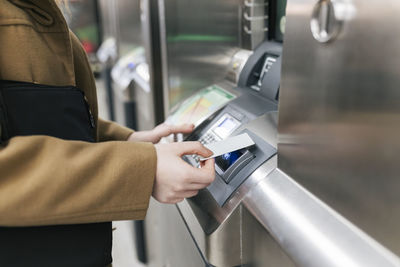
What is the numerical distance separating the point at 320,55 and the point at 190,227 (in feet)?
1.80

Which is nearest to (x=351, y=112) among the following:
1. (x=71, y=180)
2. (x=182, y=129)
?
(x=71, y=180)

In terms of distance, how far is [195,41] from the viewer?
139 centimetres

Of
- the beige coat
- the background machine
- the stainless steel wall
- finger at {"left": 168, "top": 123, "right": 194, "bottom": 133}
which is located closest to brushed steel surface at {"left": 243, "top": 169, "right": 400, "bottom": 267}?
the background machine

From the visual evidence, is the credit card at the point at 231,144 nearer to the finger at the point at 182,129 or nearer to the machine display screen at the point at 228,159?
the machine display screen at the point at 228,159

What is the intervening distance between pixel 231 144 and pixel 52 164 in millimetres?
344

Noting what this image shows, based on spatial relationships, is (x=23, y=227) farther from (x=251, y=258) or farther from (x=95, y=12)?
(x=95, y=12)

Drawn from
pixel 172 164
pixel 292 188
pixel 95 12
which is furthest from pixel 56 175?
pixel 95 12

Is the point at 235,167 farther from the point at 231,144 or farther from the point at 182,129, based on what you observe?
the point at 182,129

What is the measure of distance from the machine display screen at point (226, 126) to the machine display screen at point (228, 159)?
7 cm

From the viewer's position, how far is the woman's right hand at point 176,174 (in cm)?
70

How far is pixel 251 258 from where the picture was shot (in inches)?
Answer: 30.3

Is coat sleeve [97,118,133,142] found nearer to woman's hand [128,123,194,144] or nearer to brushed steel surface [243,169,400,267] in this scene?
woman's hand [128,123,194,144]

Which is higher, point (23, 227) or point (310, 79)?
point (310, 79)

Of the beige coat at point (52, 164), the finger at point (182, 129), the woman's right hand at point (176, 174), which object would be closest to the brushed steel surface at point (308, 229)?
the woman's right hand at point (176, 174)
